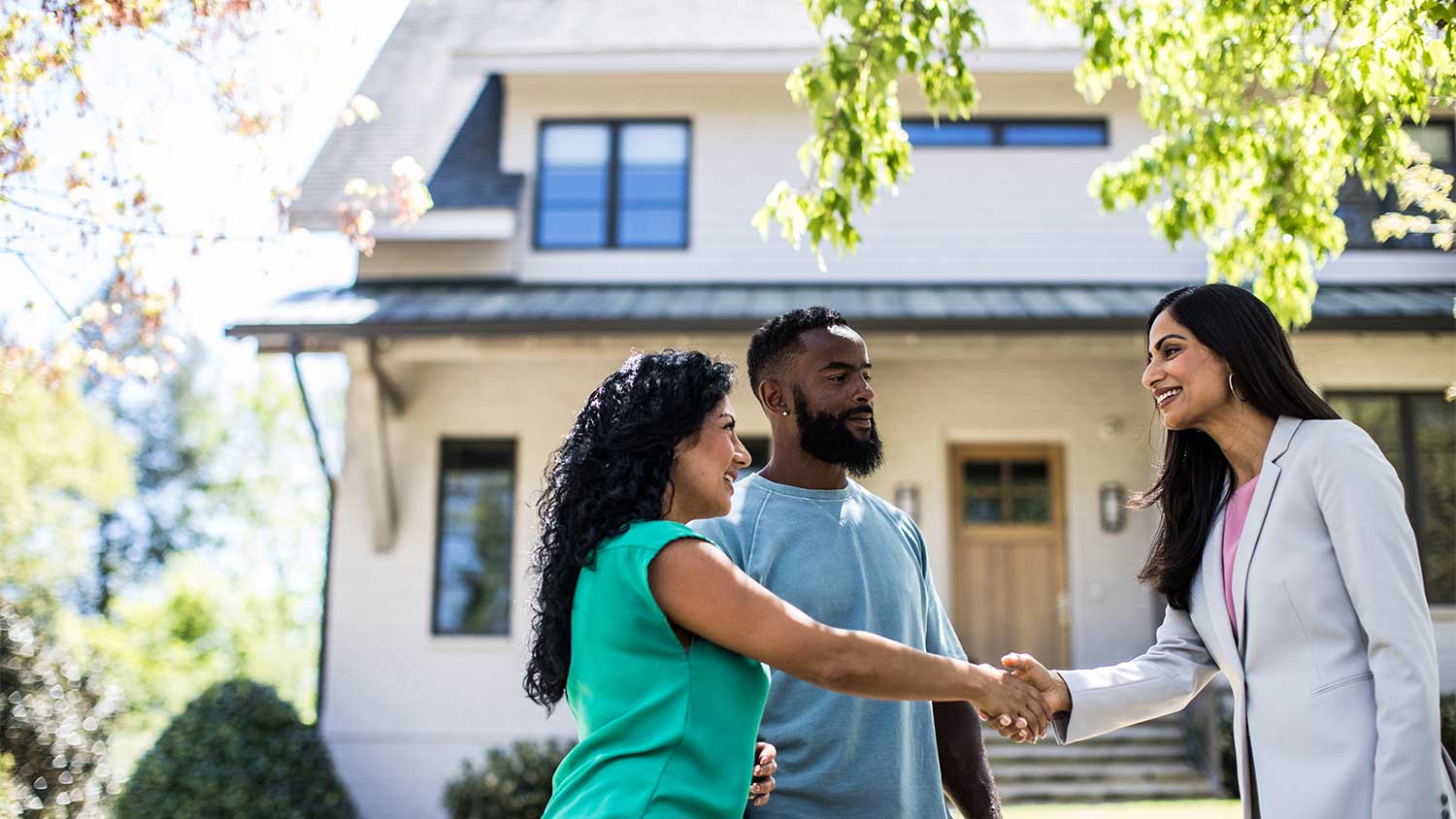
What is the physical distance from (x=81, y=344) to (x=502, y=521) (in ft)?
18.3

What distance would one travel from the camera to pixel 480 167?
45.5ft

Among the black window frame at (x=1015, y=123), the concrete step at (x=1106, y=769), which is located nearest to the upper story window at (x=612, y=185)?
the black window frame at (x=1015, y=123)

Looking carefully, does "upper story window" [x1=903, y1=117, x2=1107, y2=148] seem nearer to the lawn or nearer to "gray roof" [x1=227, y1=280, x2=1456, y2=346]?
"gray roof" [x1=227, y1=280, x2=1456, y2=346]

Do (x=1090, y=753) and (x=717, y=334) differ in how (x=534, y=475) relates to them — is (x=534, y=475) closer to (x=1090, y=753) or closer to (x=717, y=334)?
(x=717, y=334)

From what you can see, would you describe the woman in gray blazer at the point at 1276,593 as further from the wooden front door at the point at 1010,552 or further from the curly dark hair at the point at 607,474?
the wooden front door at the point at 1010,552

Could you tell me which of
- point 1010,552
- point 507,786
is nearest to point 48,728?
point 507,786

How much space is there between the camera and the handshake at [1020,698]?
305cm

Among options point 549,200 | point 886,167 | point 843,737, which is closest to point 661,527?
point 843,737

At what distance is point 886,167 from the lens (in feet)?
19.2

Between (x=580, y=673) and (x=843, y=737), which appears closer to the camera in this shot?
(x=580, y=673)

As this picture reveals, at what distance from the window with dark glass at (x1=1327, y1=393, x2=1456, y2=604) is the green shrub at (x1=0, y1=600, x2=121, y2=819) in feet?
37.3

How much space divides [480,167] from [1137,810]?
9.01 meters

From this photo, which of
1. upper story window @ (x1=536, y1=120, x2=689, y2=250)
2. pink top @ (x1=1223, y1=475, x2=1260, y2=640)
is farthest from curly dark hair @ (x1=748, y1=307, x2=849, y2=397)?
upper story window @ (x1=536, y1=120, x2=689, y2=250)

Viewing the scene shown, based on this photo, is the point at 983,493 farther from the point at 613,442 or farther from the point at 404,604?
the point at 613,442
